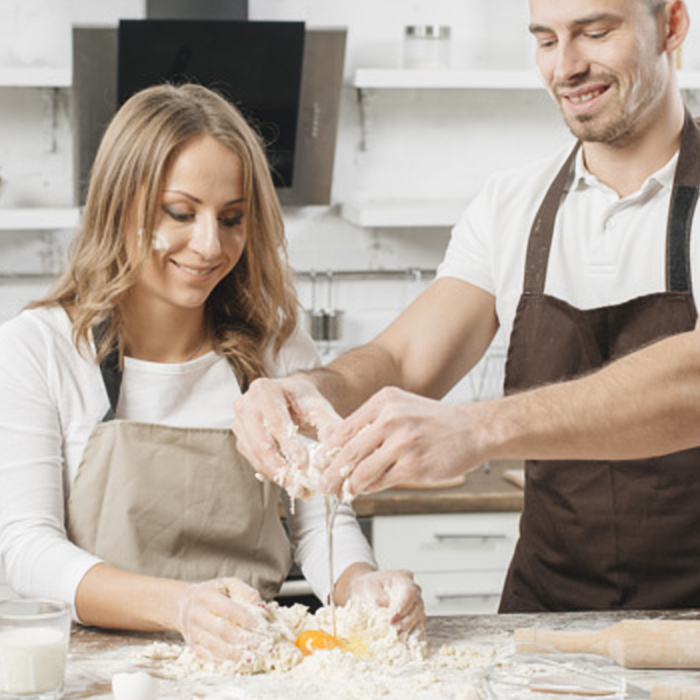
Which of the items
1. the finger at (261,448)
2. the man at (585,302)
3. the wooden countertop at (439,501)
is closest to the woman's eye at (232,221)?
the man at (585,302)

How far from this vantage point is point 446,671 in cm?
158

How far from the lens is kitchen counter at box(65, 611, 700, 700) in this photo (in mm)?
1448

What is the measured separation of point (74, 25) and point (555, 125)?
1643mm

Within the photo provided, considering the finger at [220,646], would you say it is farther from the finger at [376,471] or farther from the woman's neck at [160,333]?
the woman's neck at [160,333]

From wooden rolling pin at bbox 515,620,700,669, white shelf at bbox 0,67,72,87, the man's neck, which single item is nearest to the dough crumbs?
wooden rolling pin at bbox 515,620,700,669

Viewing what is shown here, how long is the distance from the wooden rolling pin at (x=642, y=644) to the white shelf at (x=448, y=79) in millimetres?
2299

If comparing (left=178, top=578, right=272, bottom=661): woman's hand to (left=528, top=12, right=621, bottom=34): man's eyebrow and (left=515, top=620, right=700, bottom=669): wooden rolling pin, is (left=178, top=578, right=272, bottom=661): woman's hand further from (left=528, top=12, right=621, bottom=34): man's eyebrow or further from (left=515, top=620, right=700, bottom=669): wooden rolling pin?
(left=528, top=12, right=621, bottom=34): man's eyebrow

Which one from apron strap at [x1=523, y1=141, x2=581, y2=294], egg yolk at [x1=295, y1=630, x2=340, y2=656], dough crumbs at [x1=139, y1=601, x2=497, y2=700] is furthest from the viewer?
apron strap at [x1=523, y1=141, x2=581, y2=294]

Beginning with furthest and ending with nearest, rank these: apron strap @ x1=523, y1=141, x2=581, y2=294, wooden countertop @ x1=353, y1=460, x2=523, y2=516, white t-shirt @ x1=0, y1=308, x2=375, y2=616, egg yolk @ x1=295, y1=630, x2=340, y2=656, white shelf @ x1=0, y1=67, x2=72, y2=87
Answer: white shelf @ x1=0, y1=67, x2=72, y2=87, wooden countertop @ x1=353, y1=460, x2=523, y2=516, apron strap @ x1=523, y1=141, x2=581, y2=294, white t-shirt @ x1=0, y1=308, x2=375, y2=616, egg yolk @ x1=295, y1=630, x2=340, y2=656

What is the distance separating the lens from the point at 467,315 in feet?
7.39

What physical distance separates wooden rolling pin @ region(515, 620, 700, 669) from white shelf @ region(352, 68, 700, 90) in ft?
7.54

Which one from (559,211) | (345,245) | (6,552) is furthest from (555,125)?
(6,552)

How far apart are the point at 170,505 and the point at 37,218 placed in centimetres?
177

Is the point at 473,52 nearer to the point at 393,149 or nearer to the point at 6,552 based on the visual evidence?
the point at 393,149
